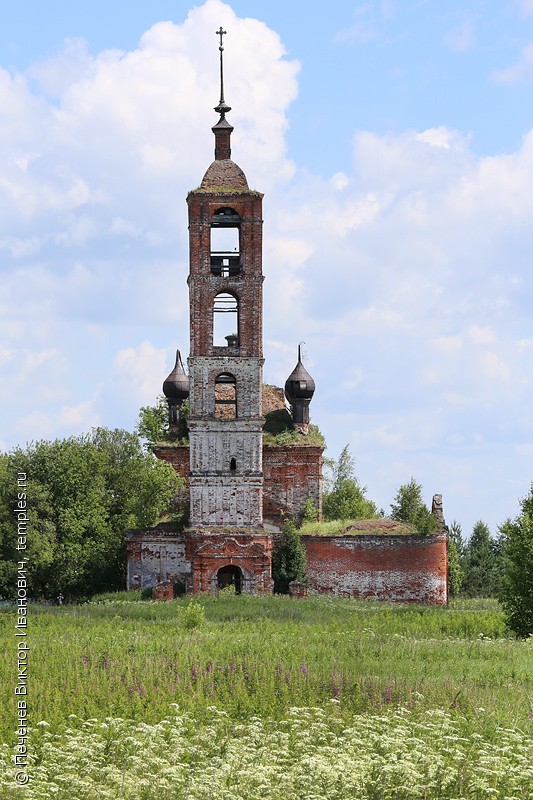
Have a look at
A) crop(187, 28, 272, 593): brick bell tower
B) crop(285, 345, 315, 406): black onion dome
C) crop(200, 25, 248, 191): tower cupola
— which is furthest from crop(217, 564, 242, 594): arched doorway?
crop(200, 25, 248, 191): tower cupola

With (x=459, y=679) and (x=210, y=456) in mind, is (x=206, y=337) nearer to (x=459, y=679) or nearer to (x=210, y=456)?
(x=210, y=456)

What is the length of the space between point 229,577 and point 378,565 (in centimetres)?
539

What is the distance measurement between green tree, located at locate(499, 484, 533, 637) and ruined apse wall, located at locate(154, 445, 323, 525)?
16.9 m

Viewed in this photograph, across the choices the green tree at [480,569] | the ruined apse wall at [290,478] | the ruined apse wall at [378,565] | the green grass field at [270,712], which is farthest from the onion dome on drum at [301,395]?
the green grass field at [270,712]

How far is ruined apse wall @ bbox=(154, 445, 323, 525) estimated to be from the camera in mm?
45562

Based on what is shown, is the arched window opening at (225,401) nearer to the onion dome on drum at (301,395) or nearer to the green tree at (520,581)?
the onion dome on drum at (301,395)

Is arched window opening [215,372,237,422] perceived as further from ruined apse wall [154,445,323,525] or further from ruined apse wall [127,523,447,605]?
ruined apse wall [127,523,447,605]

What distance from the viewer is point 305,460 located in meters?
45.7

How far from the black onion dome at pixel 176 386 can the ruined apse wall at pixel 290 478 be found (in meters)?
5.28

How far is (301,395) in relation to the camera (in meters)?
46.8

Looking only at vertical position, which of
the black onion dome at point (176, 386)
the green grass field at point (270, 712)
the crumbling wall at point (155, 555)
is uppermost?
the black onion dome at point (176, 386)

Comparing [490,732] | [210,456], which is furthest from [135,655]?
[210,456]

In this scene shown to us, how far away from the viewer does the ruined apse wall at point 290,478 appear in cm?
4556

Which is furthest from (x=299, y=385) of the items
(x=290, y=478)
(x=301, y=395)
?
(x=290, y=478)
